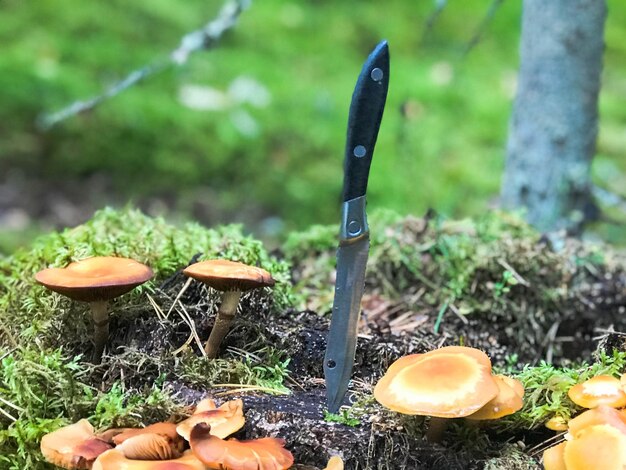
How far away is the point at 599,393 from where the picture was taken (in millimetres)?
1564

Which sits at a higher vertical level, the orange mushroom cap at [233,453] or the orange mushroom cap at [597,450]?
the orange mushroom cap at [597,450]

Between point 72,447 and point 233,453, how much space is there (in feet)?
1.33

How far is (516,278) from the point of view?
276 centimetres

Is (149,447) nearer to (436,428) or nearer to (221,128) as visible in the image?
(436,428)

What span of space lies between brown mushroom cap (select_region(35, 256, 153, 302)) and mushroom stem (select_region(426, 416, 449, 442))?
2.81ft

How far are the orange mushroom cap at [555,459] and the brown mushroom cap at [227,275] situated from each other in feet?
2.74

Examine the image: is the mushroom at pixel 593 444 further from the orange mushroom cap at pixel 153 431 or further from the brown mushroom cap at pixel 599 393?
the orange mushroom cap at pixel 153 431

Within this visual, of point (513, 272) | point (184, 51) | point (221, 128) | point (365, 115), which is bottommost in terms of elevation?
point (365, 115)

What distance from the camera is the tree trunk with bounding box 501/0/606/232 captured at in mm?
3389

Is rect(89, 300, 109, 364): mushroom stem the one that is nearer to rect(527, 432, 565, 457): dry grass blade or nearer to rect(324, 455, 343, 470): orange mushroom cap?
rect(324, 455, 343, 470): orange mushroom cap

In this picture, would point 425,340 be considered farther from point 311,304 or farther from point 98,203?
point 98,203

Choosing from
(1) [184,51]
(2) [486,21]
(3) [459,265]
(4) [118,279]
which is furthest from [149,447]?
(2) [486,21]

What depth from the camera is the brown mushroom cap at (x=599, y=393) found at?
5.04 ft

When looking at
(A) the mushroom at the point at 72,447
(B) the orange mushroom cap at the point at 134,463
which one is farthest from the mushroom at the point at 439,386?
(A) the mushroom at the point at 72,447
